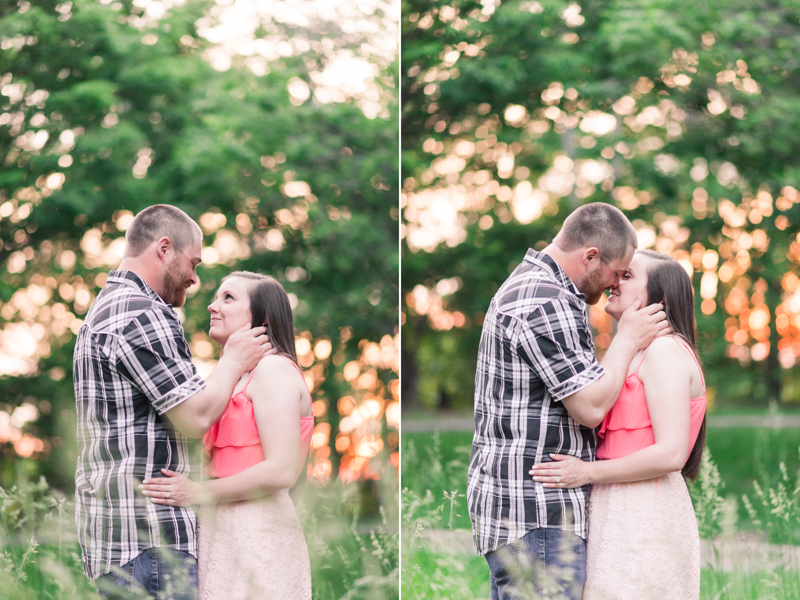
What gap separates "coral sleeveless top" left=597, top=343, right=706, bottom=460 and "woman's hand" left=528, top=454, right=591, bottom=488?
110mm

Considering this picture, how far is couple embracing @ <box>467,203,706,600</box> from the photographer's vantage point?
2.06 meters

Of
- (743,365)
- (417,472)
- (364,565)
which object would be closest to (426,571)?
(364,565)

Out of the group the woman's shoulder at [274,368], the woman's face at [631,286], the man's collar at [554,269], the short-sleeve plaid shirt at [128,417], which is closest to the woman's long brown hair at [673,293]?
the woman's face at [631,286]

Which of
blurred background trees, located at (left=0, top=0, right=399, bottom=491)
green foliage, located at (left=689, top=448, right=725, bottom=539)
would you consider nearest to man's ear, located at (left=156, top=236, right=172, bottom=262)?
green foliage, located at (left=689, top=448, right=725, bottom=539)

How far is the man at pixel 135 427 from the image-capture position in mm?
2096

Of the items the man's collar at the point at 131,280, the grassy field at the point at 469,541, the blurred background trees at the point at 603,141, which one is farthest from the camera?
the blurred background trees at the point at 603,141

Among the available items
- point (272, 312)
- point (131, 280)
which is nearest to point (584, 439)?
point (272, 312)

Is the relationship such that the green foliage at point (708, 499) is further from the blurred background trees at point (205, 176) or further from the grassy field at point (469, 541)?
the blurred background trees at point (205, 176)

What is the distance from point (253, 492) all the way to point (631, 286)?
1280 millimetres

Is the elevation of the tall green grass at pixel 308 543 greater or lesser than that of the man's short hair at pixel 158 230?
lesser

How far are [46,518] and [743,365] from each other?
787cm

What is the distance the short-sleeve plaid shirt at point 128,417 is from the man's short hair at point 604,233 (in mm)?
1158

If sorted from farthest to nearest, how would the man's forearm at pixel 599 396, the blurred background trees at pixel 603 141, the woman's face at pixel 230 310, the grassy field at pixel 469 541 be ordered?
1. the blurred background trees at pixel 603 141
2. the grassy field at pixel 469 541
3. the woman's face at pixel 230 310
4. the man's forearm at pixel 599 396

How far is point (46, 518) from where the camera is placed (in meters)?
2.89
